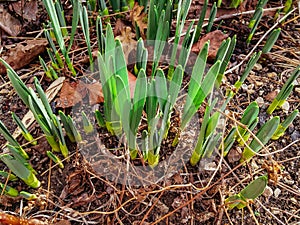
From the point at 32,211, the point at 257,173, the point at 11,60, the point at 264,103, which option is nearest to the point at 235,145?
the point at 257,173

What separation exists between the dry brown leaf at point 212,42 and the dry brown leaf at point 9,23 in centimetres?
71

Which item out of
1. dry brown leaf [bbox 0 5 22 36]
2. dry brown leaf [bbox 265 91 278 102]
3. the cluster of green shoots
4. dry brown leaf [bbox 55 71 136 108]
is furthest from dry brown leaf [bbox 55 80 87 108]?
dry brown leaf [bbox 265 91 278 102]

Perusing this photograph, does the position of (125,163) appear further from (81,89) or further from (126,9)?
(126,9)

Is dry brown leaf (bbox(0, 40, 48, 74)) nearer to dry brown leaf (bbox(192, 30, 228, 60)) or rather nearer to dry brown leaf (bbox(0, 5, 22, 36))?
dry brown leaf (bbox(0, 5, 22, 36))

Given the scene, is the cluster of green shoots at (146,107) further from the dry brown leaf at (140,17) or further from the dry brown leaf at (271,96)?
the dry brown leaf at (140,17)

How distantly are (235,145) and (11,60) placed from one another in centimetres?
86

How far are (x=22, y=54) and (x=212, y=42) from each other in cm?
71

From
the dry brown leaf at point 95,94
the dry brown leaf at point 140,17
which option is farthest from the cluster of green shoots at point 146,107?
the dry brown leaf at point 140,17

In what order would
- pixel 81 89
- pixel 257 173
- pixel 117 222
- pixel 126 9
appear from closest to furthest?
pixel 117 222
pixel 257 173
pixel 81 89
pixel 126 9

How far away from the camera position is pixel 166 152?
1205 mm

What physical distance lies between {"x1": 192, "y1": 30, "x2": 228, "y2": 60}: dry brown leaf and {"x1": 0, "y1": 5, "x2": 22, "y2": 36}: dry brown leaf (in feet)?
2.35

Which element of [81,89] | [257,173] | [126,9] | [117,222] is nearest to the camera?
[117,222]

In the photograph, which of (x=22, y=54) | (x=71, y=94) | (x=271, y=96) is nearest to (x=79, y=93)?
(x=71, y=94)

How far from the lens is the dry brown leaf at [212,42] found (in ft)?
4.67
